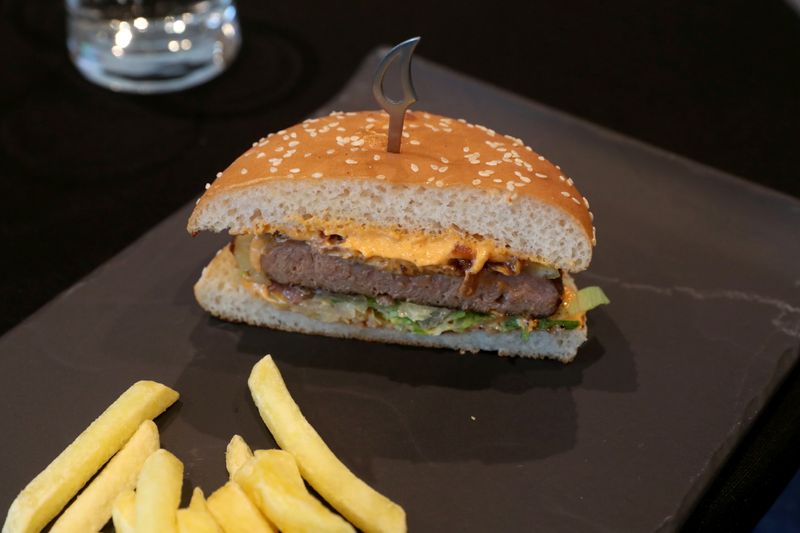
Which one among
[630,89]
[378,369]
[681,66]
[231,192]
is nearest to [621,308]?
[378,369]

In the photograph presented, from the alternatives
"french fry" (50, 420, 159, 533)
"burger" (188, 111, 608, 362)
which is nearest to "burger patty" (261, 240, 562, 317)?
"burger" (188, 111, 608, 362)

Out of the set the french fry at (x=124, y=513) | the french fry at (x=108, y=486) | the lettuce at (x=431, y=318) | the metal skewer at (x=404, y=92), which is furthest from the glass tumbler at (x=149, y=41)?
the french fry at (x=124, y=513)

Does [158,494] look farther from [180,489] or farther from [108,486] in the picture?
[108,486]

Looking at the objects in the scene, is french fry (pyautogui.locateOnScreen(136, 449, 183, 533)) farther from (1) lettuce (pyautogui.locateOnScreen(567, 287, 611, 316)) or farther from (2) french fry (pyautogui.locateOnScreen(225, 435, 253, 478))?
(1) lettuce (pyautogui.locateOnScreen(567, 287, 611, 316))

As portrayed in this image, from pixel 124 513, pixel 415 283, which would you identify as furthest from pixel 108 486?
pixel 415 283

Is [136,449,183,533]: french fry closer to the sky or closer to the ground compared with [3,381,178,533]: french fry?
closer to the sky

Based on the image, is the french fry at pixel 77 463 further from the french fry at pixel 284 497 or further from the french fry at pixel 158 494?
the french fry at pixel 284 497
